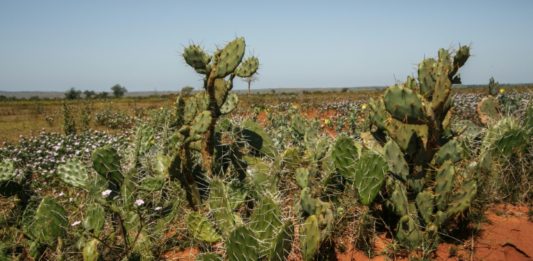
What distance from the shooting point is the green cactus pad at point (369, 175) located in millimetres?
2982

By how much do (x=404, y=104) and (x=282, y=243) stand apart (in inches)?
52.5

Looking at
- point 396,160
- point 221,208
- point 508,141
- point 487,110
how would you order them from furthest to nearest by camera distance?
point 487,110 → point 508,141 → point 396,160 → point 221,208

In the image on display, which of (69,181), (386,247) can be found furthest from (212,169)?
(386,247)

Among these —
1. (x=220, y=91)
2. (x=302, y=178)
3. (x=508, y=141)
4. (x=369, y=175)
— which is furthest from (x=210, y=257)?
(x=508, y=141)

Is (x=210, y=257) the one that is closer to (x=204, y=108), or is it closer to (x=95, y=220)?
(x=95, y=220)

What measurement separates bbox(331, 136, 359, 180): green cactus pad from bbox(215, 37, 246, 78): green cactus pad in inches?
43.8

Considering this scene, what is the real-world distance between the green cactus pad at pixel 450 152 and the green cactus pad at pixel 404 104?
1.64 ft

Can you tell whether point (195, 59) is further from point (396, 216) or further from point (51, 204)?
point (396, 216)

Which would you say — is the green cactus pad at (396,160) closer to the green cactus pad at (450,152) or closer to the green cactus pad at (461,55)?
the green cactus pad at (450,152)

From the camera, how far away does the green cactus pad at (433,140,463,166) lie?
3.25m

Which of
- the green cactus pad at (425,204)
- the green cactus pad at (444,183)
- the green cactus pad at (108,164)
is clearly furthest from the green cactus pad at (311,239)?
the green cactus pad at (108,164)

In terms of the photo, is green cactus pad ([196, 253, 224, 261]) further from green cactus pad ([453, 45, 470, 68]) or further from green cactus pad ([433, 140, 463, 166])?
green cactus pad ([453, 45, 470, 68])

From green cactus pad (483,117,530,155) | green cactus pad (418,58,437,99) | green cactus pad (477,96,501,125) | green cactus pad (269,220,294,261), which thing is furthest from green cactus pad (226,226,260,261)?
green cactus pad (477,96,501,125)

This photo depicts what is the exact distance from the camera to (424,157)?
318 cm
